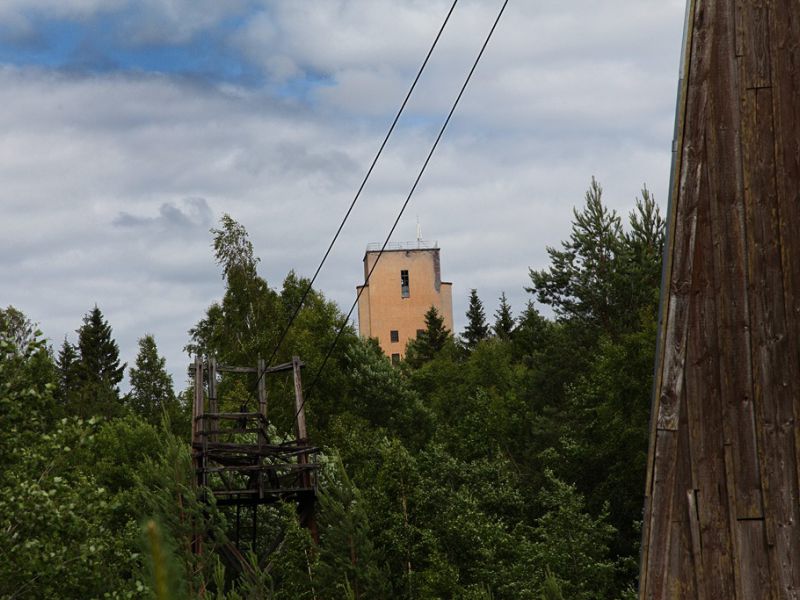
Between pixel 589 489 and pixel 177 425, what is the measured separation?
23.0 metres

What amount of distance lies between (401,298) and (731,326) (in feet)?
243

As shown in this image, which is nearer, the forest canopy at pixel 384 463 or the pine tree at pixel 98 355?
the forest canopy at pixel 384 463

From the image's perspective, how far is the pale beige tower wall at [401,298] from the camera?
79875 millimetres

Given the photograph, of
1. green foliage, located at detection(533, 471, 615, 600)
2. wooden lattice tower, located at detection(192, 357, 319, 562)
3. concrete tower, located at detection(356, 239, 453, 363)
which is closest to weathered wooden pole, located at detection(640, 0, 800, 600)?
wooden lattice tower, located at detection(192, 357, 319, 562)

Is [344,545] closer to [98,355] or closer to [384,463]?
[384,463]

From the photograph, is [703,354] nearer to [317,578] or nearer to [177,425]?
[317,578]

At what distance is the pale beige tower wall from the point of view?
262ft

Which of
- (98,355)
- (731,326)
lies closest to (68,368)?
(98,355)

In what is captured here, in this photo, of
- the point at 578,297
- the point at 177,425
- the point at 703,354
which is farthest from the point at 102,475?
the point at 703,354

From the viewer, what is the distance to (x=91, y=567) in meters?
17.9

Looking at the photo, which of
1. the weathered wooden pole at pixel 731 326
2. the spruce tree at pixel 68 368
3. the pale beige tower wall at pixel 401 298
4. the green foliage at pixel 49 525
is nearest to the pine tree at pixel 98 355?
the spruce tree at pixel 68 368

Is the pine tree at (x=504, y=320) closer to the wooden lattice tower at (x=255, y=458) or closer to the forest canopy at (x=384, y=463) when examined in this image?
the forest canopy at (x=384, y=463)

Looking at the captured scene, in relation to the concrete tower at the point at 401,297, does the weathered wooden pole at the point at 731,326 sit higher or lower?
lower

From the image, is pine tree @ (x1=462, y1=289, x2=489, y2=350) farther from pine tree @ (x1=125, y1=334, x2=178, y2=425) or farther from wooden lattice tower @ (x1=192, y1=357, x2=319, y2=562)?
wooden lattice tower @ (x1=192, y1=357, x2=319, y2=562)
